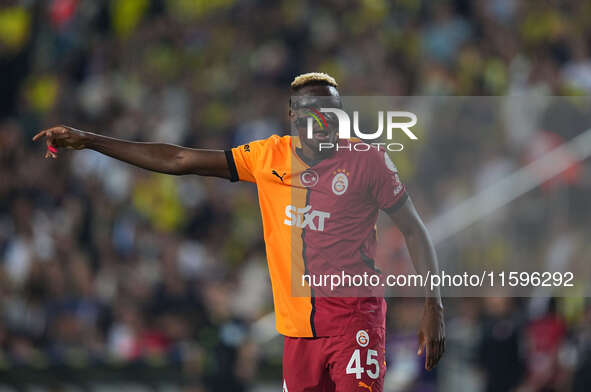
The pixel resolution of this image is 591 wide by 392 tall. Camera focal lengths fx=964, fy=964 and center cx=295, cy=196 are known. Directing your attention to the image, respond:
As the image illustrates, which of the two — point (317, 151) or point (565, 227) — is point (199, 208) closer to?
point (565, 227)

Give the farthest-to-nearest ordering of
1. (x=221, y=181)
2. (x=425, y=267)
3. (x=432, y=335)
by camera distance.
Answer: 1. (x=221, y=181)
2. (x=425, y=267)
3. (x=432, y=335)

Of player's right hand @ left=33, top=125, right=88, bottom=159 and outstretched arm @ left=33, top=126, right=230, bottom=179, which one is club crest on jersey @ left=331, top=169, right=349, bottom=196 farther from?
player's right hand @ left=33, top=125, right=88, bottom=159

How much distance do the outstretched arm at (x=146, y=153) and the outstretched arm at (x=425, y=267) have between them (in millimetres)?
911

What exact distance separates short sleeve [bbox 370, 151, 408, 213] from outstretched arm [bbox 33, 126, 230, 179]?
73cm

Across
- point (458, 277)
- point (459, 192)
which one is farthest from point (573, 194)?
point (458, 277)

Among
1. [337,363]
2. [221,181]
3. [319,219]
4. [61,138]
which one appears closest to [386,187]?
[319,219]

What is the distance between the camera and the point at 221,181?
36.2 feet

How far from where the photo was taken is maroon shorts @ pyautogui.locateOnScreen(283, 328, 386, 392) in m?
4.62

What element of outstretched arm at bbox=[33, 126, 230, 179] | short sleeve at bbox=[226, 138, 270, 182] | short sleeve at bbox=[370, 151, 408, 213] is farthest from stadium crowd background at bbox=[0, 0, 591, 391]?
outstretched arm at bbox=[33, 126, 230, 179]

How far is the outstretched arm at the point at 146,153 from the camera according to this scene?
474 centimetres

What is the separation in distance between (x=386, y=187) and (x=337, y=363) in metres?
0.89

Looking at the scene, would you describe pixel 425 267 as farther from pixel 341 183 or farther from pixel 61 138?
pixel 61 138

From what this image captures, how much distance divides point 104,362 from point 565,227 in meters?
4.31

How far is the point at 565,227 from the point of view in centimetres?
705
